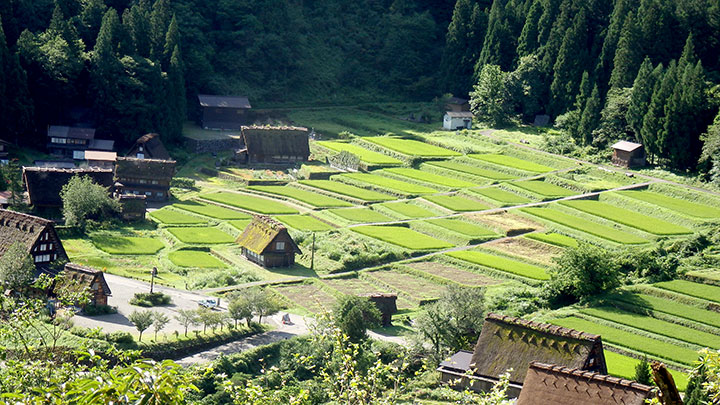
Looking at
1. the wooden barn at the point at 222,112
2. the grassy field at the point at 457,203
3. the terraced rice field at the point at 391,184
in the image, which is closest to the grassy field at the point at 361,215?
the grassy field at the point at 457,203

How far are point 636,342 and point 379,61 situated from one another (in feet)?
257

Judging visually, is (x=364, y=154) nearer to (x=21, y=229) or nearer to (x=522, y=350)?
(x=21, y=229)

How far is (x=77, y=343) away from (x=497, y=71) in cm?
6848

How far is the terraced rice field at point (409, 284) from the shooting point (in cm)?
5800

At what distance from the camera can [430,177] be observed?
8619 centimetres

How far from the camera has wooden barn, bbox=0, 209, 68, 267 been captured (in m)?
54.5

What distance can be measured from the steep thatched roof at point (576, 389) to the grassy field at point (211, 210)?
41.7 meters

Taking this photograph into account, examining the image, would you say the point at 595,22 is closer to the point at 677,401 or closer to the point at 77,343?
the point at 77,343

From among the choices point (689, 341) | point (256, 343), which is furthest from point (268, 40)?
point (689, 341)

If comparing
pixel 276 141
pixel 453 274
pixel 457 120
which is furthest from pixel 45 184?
pixel 457 120

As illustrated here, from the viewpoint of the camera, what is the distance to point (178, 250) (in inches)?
2557

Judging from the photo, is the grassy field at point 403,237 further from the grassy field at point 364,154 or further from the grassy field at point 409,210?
the grassy field at point 364,154

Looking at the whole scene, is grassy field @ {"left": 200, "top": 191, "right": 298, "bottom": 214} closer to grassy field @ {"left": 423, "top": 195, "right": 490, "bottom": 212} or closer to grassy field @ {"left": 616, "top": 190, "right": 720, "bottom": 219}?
grassy field @ {"left": 423, "top": 195, "right": 490, "bottom": 212}

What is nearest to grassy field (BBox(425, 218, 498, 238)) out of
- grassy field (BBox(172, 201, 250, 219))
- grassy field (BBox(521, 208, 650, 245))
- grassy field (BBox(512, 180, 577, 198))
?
grassy field (BBox(521, 208, 650, 245))
